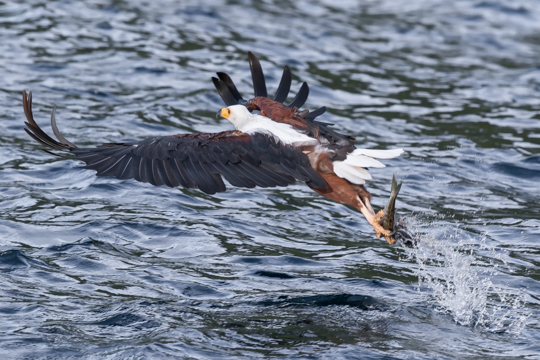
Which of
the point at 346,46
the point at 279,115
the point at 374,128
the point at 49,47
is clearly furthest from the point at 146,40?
the point at 279,115

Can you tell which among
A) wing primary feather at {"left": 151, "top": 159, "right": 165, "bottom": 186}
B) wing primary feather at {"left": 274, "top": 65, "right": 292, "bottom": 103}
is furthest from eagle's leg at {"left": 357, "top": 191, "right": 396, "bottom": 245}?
wing primary feather at {"left": 151, "top": 159, "right": 165, "bottom": 186}

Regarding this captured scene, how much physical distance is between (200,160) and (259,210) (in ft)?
7.30

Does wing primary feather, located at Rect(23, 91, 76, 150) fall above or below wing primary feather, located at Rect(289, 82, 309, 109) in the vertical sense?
below

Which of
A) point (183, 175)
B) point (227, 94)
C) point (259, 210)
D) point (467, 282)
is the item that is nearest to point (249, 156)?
point (183, 175)

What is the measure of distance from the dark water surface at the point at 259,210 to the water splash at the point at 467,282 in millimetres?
22

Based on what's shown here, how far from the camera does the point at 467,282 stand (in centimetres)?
568

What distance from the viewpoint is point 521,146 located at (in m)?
9.27

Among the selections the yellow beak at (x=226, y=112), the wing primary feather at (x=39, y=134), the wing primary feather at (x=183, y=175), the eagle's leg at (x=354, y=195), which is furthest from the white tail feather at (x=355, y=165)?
the wing primary feather at (x=39, y=134)

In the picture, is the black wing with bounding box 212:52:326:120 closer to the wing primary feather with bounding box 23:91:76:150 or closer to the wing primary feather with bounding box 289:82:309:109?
the wing primary feather with bounding box 289:82:309:109

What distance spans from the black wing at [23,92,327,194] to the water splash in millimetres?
1150

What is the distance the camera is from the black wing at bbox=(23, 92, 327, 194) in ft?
16.8

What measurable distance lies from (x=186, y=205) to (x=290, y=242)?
1199 millimetres

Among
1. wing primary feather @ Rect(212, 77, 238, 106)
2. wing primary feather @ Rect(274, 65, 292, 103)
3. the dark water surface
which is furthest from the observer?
wing primary feather @ Rect(212, 77, 238, 106)

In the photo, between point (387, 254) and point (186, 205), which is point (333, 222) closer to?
point (387, 254)
